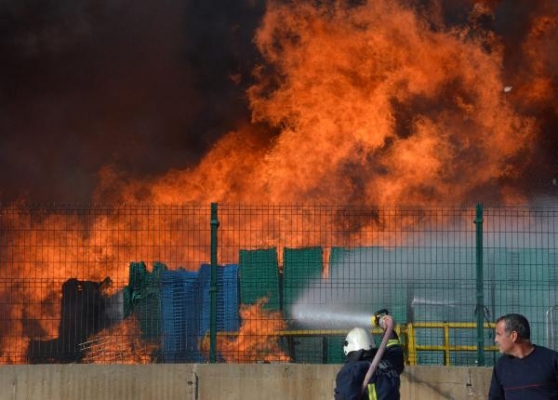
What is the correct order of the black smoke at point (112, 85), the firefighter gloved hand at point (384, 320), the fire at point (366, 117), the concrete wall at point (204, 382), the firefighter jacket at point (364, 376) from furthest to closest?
the black smoke at point (112, 85) → the fire at point (366, 117) → the concrete wall at point (204, 382) → the firefighter gloved hand at point (384, 320) → the firefighter jacket at point (364, 376)

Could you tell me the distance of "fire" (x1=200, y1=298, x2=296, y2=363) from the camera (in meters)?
13.8

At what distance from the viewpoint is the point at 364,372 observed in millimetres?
7066

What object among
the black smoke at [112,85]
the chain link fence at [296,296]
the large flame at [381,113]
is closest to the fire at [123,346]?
the chain link fence at [296,296]

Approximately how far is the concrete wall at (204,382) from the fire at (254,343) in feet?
3.04

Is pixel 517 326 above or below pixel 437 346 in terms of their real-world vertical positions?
above

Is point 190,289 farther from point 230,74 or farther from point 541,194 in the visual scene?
point 541,194

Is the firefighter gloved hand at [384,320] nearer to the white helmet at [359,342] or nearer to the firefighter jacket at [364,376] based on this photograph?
the firefighter jacket at [364,376]

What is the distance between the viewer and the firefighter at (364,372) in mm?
6953

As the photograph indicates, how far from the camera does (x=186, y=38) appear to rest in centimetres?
2616

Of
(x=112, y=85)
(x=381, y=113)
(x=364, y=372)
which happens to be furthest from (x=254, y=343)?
(x=112, y=85)

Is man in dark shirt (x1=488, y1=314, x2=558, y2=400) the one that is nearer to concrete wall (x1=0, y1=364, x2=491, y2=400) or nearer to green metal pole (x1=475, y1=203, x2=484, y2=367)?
concrete wall (x1=0, y1=364, x2=491, y2=400)

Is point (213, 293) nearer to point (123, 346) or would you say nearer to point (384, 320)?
point (123, 346)

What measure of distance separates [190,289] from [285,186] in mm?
8426

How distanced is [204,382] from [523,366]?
672 cm
